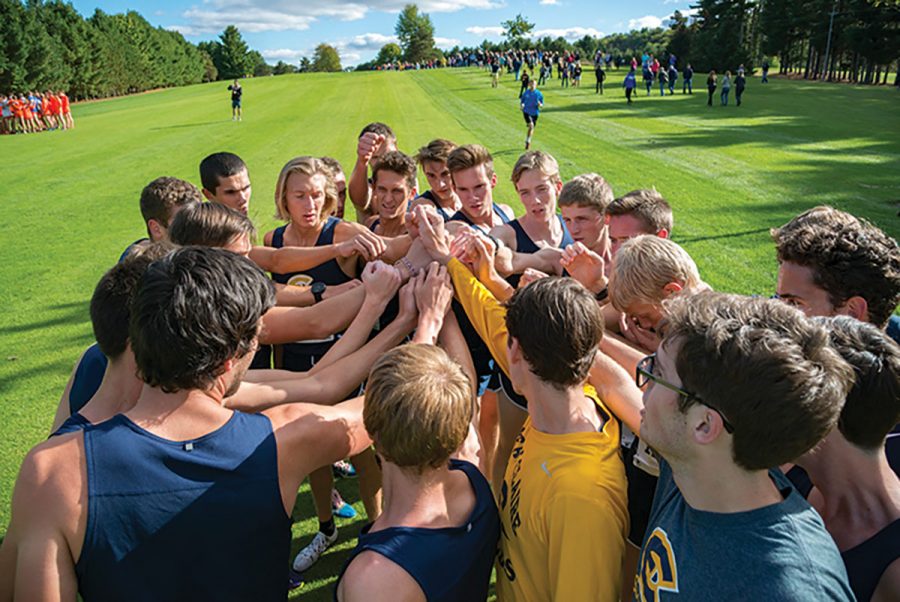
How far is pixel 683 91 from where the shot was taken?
38.9m

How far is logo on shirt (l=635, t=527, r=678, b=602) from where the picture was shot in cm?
172

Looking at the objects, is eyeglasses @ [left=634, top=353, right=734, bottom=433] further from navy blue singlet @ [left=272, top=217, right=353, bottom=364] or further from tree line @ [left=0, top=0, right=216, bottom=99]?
tree line @ [left=0, top=0, right=216, bottom=99]

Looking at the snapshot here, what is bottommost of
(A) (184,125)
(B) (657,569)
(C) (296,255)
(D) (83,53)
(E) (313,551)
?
(E) (313,551)

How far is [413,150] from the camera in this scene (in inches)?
803

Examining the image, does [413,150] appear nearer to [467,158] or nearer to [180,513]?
[467,158]

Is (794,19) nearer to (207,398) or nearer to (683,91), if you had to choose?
(683,91)

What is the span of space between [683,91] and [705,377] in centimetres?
4304

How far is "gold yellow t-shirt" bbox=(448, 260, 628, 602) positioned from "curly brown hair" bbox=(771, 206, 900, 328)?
1294 mm

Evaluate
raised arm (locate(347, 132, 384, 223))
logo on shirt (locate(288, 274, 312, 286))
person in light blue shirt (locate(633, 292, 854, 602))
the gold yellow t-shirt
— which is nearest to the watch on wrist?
logo on shirt (locate(288, 274, 312, 286))

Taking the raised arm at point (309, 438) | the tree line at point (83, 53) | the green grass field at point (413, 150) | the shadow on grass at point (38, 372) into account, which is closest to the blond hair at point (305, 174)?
the green grass field at point (413, 150)

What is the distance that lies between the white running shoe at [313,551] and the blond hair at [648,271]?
2.70 meters

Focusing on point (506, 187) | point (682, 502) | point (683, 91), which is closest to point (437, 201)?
point (682, 502)

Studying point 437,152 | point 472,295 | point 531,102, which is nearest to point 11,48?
point 531,102

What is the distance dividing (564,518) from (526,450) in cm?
42
